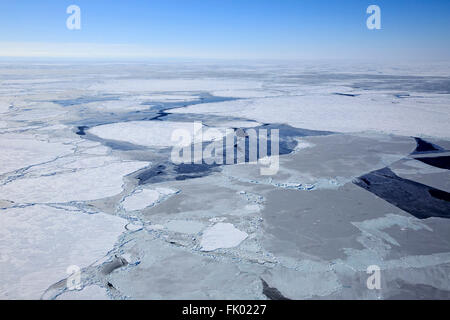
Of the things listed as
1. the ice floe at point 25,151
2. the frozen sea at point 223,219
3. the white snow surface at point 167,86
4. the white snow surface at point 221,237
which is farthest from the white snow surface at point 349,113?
the white snow surface at point 167,86

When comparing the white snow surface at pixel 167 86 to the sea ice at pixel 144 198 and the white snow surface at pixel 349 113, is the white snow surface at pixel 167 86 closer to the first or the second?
the white snow surface at pixel 349 113

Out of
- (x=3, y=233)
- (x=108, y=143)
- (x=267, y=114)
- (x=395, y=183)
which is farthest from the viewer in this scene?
(x=267, y=114)

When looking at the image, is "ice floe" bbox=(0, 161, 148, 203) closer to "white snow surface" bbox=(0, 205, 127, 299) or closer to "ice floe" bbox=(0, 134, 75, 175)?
"white snow surface" bbox=(0, 205, 127, 299)

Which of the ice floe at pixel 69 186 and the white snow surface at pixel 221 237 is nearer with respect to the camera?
the white snow surface at pixel 221 237

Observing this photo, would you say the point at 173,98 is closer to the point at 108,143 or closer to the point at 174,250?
the point at 108,143

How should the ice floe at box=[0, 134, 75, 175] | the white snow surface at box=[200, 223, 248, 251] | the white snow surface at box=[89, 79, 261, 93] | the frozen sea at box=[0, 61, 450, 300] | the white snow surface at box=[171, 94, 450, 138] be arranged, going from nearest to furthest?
the frozen sea at box=[0, 61, 450, 300] < the white snow surface at box=[200, 223, 248, 251] < the ice floe at box=[0, 134, 75, 175] < the white snow surface at box=[171, 94, 450, 138] < the white snow surface at box=[89, 79, 261, 93]

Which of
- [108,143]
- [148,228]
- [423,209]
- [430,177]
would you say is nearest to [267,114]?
[108,143]

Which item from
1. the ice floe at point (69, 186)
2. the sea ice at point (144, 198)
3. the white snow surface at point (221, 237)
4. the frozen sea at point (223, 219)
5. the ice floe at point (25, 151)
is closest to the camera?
the frozen sea at point (223, 219)

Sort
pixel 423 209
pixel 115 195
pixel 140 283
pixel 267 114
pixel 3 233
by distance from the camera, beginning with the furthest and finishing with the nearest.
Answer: pixel 267 114 < pixel 115 195 < pixel 423 209 < pixel 3 233 < pixel 140 283

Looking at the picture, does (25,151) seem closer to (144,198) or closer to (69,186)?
(69,186)

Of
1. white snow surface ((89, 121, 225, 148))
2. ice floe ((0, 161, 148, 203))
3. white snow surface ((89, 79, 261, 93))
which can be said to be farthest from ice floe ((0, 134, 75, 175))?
white snow surface ((89, 79, 261, 93))
